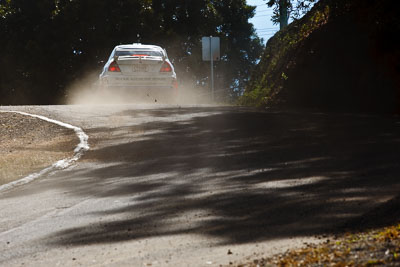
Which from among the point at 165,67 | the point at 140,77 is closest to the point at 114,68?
the point at 140,77

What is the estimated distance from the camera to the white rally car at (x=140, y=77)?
22.9 meters

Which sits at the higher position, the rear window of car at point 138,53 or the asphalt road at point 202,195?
the rear window of car at point 138,53

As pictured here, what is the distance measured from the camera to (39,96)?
152 feet

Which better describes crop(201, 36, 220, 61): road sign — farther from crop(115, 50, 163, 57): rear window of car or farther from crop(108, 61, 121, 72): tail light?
crop(108, 61, 121, 72): tail light

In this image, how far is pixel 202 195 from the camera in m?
8.86

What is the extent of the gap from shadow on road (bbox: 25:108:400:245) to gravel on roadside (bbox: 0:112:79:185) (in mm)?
725

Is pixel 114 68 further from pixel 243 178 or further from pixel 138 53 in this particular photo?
pixel 243 178

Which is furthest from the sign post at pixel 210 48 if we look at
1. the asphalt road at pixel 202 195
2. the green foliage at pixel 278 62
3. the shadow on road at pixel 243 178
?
the asphalt road at pixel 202 195

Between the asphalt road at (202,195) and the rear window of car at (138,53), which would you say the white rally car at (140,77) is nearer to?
the rear window of car at (138,53)

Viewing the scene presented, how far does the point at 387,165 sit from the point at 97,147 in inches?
224

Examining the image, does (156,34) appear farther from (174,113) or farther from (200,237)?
(200,237)

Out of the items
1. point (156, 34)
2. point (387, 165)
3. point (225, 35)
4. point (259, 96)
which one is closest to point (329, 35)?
point (259, 96)

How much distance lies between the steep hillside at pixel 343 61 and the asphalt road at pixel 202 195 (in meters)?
4.19

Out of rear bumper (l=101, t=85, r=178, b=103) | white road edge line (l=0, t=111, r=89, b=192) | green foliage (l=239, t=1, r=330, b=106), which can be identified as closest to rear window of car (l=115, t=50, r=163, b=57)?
rear bumper (l=101, t=85, r=178, b=103)
